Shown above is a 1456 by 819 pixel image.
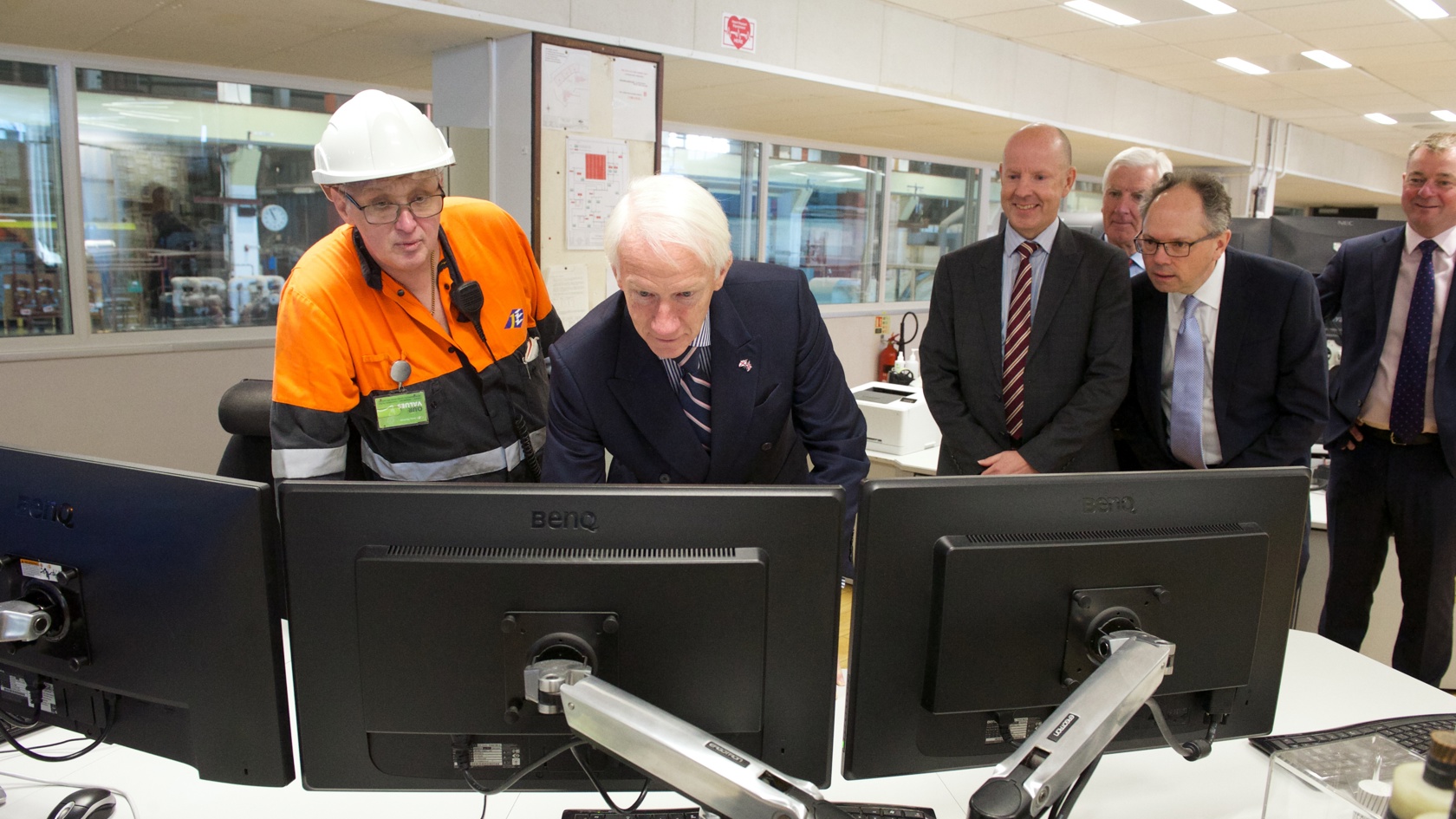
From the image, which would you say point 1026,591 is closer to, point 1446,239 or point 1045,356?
point 1045,356

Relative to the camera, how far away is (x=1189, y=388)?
2.05 meters

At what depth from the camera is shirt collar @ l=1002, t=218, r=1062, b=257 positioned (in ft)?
7.36

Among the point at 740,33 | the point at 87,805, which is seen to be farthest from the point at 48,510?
the point at 740,33

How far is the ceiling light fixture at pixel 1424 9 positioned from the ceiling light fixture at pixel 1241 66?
1.13 meters

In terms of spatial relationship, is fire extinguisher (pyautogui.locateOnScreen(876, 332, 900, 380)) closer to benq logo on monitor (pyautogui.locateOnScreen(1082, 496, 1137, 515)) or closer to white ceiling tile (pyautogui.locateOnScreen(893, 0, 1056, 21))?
white ceiling tile (pyautogui.locateOnScreen(893, 0, 1056, 21))

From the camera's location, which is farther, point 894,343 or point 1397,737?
point 894,343

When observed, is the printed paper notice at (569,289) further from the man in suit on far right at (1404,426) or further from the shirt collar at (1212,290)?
the man in suit on far right at (1404,426)

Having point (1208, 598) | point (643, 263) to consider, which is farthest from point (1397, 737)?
point (643, 263)

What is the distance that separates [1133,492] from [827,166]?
19.2 ft

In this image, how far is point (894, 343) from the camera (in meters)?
6.57

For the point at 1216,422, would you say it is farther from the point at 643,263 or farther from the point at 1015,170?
the point at 643,263

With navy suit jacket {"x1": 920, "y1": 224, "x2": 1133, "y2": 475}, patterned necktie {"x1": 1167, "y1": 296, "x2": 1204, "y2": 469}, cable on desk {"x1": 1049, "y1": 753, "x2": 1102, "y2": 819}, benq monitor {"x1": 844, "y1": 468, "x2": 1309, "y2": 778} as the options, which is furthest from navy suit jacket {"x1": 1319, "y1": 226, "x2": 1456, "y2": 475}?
cable on desk {"x1": 1049, "y1": 753, "x2": 1102, "y2": 819}

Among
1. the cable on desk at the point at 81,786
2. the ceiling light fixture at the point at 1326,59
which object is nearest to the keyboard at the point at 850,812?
the cable on desk at the point at 81,786

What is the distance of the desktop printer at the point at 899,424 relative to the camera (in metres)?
3.27
